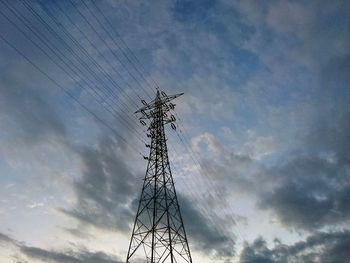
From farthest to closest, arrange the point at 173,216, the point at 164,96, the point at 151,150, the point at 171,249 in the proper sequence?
the point at 164,96 → the point at 151,150 → the point at 173,216 → the point at 171,249

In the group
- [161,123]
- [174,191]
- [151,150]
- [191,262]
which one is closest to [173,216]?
[174,191]

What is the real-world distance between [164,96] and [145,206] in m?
12.4

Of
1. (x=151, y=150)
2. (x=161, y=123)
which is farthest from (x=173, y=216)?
(x=161, y=123)

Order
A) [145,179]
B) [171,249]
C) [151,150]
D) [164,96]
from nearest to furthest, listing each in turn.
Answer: [171,249] < [145,179] < [151,150] < [164,96]

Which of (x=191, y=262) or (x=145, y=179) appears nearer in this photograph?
(x=191, y=262)

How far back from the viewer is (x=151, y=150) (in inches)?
1125

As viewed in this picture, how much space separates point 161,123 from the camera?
30.2 meters

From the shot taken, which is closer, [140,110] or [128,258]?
[128,258]

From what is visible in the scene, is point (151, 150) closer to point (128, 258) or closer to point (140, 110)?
point (140, 110)

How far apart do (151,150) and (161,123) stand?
3.46 metres

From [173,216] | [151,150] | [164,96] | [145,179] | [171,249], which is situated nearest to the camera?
[171,249]

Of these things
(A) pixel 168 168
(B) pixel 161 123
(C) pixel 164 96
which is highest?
(C) pixel 164 96

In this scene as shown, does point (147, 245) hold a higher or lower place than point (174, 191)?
lower

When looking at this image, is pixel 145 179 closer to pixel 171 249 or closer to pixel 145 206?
pixel 145 206
